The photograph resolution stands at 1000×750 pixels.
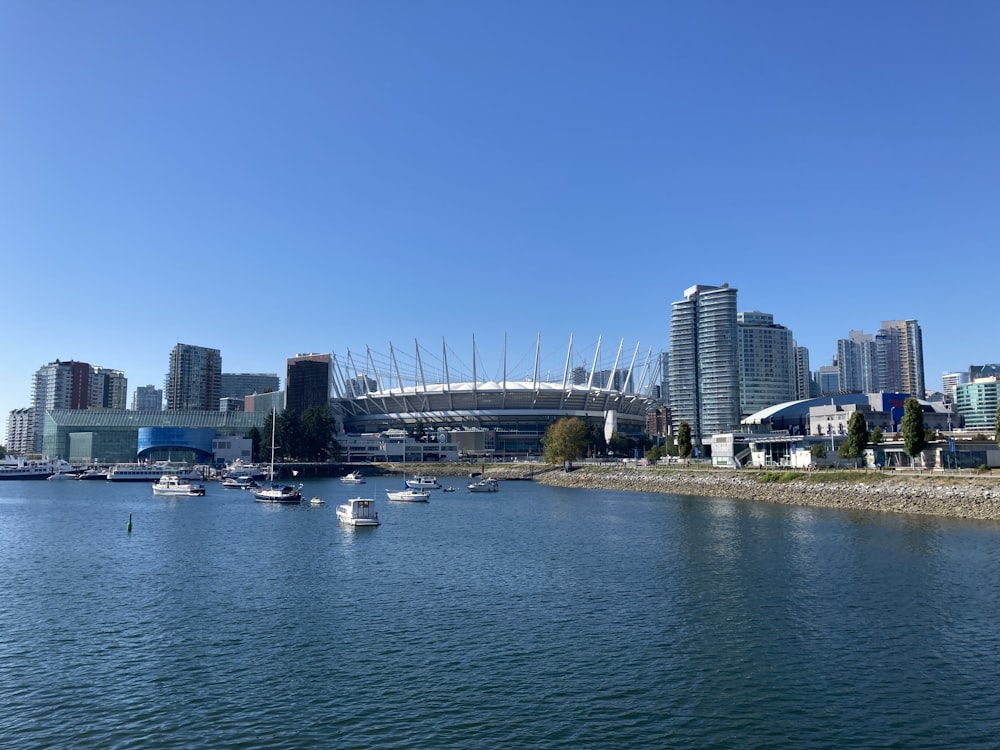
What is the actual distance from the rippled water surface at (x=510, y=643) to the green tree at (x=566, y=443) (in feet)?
322

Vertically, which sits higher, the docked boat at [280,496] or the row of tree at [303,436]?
the row of tree at [303,436]

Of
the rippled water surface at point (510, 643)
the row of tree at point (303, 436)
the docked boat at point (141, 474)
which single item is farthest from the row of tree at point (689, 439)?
the docked boat at point (141, 474)

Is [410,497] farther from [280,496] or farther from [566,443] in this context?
[566,443]

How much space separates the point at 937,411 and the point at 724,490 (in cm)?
6930

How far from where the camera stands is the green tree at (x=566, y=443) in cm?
15325

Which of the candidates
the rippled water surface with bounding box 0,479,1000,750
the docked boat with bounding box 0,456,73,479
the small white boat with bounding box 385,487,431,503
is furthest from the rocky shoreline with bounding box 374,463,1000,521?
the docked boat with bounding box 0,456,73,479

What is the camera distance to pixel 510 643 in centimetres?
2702

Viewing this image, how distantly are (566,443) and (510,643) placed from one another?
417 ft

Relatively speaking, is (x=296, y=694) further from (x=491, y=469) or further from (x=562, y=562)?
(x=491, y=469)

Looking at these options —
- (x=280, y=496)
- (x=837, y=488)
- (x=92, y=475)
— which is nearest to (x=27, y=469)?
(x=92, y=475)

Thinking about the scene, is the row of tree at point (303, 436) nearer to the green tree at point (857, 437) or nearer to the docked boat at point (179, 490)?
the docked boat at point (179, 490)

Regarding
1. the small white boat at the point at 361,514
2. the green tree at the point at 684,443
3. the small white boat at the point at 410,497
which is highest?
the green tree at the point at 684,443

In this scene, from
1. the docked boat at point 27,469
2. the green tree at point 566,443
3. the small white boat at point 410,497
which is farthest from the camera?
the docked boat at point 27,469

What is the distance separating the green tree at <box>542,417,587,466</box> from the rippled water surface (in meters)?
98.1
